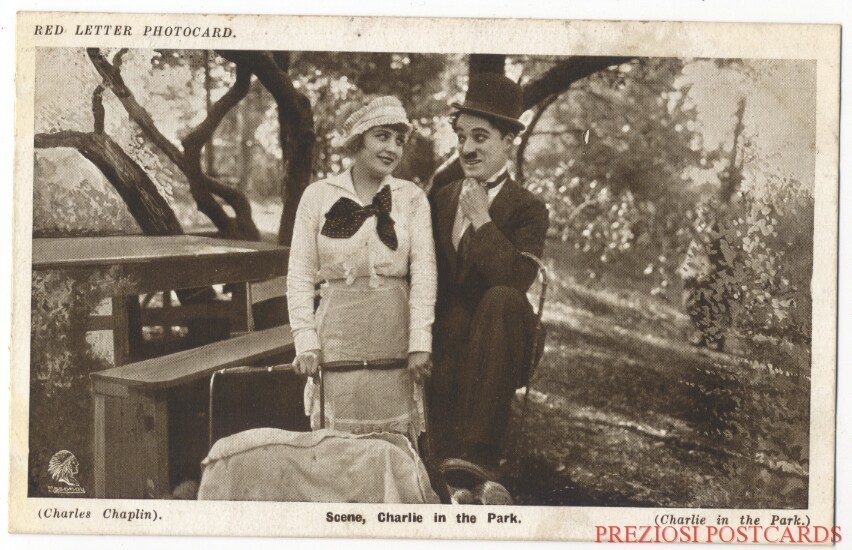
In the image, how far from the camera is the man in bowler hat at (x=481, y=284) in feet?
8.84

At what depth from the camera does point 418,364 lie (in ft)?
8.77

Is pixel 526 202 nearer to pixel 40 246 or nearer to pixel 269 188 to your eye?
pixel 269 188

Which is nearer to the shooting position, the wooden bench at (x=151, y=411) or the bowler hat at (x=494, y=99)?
the wooden bench at (x=151, y=411)

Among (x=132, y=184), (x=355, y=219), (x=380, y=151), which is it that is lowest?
(x=355, y=219)

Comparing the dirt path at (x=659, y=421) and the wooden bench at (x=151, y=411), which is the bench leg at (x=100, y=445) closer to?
the wooden bench at (x=151, y=411)

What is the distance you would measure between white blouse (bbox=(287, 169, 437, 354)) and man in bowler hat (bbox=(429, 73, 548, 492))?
57 mm

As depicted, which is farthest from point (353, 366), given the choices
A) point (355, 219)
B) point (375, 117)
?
point (375, 117)

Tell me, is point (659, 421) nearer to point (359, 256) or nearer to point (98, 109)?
point (359, 256)

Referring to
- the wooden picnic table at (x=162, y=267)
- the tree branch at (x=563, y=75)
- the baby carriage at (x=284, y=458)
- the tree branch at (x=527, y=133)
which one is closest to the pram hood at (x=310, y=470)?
the baby carriage at (x=284, y=458)

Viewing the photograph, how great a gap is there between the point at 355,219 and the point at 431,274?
0.34m

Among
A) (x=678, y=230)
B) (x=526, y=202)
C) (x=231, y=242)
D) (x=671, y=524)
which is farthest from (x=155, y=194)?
(x=671, y=524)

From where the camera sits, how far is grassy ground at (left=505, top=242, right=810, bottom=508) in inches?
108

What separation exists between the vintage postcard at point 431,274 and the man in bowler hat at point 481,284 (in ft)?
0.03

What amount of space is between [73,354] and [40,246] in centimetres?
42
